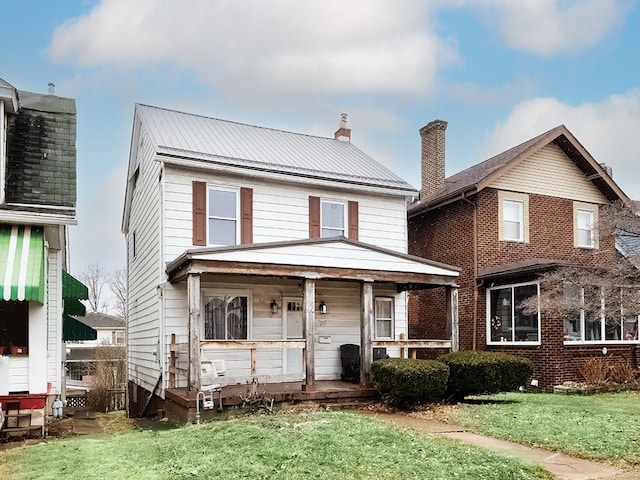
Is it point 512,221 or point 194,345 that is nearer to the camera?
point 194,345

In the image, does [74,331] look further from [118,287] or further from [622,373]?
[118,287]

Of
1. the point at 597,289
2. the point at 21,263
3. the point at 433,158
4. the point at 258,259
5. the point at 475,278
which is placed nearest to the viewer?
the point at 21,263

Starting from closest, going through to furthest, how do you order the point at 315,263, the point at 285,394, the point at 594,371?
the point at 285,394 → the point at 315,263 → the point at 594,371

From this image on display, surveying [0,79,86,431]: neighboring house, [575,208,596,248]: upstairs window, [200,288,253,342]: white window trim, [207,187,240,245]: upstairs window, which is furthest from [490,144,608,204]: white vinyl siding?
[0,79,86,431]: neighboring house

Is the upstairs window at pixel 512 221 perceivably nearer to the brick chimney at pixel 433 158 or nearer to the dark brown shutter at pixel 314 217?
the brick chimney at pixel 433 158

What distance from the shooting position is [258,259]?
42.3 ft

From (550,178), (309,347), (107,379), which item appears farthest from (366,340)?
(107,379)

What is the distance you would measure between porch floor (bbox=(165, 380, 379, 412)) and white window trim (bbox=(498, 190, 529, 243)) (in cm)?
827

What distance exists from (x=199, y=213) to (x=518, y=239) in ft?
34.4

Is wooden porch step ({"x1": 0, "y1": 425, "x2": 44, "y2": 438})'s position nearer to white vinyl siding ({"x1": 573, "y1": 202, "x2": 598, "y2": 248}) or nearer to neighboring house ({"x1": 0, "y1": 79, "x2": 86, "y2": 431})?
neighboring house ({"x1": 0, "y1": 79, "x2": 86, "y2": 431})

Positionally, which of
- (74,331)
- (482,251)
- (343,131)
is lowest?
(74,331)

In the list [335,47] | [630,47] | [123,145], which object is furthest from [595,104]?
[123,145]

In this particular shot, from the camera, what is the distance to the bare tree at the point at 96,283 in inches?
2426

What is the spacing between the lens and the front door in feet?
53.0
